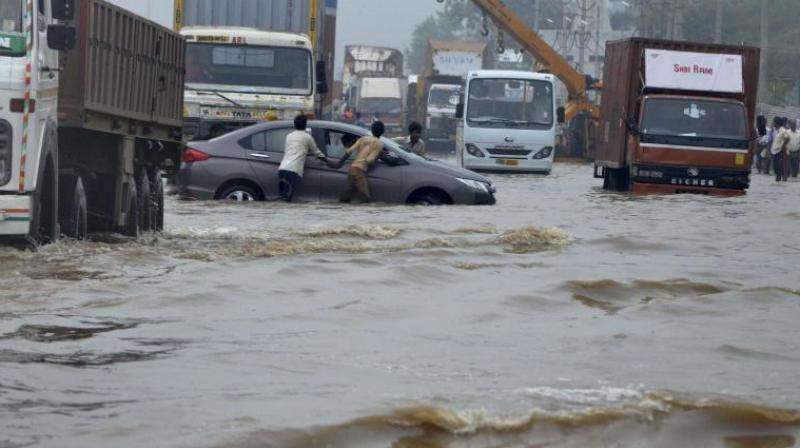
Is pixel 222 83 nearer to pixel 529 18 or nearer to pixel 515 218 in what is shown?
pixel 515 218

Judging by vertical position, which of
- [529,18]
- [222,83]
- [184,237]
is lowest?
[184,237]

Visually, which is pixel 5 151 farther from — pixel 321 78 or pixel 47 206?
pixel 321 78

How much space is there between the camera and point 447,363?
26.6 ft

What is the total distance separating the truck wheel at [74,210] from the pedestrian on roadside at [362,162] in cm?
565

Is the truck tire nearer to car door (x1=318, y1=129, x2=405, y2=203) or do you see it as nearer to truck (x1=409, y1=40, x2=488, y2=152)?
car door (x1=318, y1=129, x2=405, y2=203)

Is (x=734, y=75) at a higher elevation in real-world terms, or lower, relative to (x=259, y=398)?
higher

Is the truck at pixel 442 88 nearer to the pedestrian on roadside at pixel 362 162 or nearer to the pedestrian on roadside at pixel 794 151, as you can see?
the pedestrian on roadside at pixel 794 151

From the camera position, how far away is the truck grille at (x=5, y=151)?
35.3ft

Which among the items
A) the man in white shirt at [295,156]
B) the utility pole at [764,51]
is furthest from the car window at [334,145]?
the utility pole at [764,51]

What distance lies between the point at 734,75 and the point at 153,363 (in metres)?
18.2

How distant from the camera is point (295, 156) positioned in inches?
717

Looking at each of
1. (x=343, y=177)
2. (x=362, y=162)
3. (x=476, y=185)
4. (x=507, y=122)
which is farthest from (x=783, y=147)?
(x=362, y=162)

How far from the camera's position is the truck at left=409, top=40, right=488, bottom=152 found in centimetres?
5312

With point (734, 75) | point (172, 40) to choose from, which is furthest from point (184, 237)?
point (734, 75)
